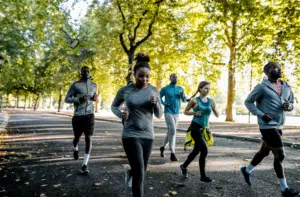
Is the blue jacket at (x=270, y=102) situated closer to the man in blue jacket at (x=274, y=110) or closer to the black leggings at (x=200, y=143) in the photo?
the man in blue jacket at (x=274, y=110)

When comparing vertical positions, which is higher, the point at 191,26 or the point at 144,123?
the point at 191,26

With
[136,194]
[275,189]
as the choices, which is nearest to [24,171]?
[136,194]

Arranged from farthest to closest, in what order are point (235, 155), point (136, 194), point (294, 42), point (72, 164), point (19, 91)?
point (19, 91), point (294, 42), point (235, 155), point (72, 164), point (136, 194)

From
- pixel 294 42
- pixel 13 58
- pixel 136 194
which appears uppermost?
pixel 294 42

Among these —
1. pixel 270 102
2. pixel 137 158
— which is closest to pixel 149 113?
pixel 137 158

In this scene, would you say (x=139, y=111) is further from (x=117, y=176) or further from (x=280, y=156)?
(x=117, y=176)

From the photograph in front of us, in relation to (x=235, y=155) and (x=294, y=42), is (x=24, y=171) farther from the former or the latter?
(x=294, y=42)

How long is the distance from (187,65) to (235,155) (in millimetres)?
18745

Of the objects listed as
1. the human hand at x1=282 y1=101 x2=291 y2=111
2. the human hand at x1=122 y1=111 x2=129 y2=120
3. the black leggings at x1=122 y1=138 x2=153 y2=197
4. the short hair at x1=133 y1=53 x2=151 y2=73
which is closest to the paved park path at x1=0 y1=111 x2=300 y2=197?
the black leggings at x1=122 y1=138 x2=153 y2=197

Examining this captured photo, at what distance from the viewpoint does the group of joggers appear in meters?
3.69

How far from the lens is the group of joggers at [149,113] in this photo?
3.69m

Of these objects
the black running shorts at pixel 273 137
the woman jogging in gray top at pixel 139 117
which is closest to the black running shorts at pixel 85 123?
the woman jogging in gray top at pixel 139 117

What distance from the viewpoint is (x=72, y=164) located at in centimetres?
732

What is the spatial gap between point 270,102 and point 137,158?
2.38m
